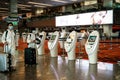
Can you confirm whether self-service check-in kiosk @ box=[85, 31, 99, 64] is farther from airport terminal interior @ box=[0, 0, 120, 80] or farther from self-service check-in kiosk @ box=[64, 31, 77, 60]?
self-service check-in kiosk @ box=[64, 31, 77, 60]

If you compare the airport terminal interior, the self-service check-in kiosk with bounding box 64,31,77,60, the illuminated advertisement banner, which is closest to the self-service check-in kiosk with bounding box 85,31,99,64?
the airport terminal interior

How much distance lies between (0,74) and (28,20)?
1462 inches

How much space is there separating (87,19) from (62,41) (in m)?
13.9

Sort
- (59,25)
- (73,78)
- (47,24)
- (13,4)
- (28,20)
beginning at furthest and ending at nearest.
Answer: (28,20)
(47,24)
(59,25)
(13,4)
(73,78)

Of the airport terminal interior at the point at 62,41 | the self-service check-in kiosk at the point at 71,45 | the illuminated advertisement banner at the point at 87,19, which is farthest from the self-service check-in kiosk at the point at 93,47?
the illuminated advertisement banner at the point at 87,19

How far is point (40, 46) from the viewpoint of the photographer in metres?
13.1

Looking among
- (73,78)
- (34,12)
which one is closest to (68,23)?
(34,12)

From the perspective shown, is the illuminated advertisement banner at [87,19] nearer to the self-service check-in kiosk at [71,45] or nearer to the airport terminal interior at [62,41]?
the airport terminal interior at [62,41]

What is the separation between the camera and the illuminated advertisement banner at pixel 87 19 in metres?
26.0

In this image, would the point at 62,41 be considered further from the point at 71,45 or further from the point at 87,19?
the point at 87,19

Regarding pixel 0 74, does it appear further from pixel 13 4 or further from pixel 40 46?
pixel 13 4

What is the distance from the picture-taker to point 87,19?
94.2 feet

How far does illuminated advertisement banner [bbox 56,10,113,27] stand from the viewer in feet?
85.3

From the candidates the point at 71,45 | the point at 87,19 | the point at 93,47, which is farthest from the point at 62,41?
the point at 87,19
